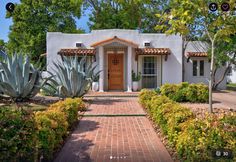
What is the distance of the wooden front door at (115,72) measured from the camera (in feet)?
71.5

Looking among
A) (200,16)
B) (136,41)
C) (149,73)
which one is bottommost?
(149,73)

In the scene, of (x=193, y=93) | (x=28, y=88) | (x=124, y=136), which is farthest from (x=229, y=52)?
(x=124, y=136)

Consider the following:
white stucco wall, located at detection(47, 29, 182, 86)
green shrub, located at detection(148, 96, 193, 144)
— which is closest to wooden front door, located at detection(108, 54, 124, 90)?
white stucco wall, located at detection(47, 29, 182, 86)

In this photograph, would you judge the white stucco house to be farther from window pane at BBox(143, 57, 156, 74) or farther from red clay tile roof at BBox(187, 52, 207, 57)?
red clay tile roof at BBox(187, 52, 207, 57)

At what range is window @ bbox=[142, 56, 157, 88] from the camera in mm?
22266

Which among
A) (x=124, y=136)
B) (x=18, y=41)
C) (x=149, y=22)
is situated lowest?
(x=124, y=136)

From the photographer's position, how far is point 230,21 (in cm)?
993

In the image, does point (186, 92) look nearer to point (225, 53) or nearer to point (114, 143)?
point (114, 143)

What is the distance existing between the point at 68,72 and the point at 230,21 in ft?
22.4

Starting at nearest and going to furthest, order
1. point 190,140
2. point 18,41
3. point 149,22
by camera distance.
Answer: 1. point 190,140
2. point 18,41
3. point 149,22

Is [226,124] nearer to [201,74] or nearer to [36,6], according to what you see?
[201,74]

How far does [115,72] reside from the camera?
21.9 m

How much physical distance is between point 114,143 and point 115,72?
1531 cm

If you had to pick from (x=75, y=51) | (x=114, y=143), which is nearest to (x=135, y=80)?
(x=75, y=51)
